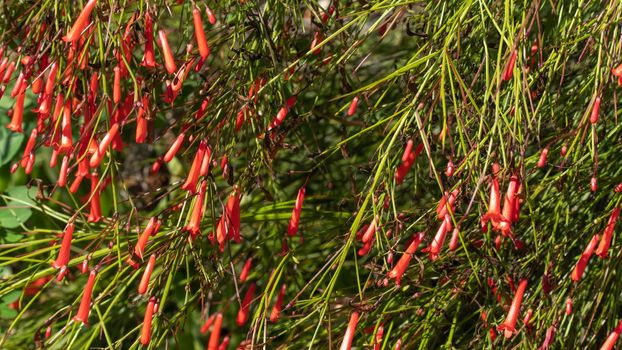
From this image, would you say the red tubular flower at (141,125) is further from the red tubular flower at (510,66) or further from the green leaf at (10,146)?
the green leaf at (10,146)

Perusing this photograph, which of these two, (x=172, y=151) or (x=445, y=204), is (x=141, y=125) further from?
(x=445, y=204)

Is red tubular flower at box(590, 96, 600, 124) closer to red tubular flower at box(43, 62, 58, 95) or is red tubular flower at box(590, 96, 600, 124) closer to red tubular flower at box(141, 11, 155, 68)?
red tubular flower at box(141, 11, 155, 68)

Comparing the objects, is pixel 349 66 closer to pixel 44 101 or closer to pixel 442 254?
pixel 442 254

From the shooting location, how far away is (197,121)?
6.77 feet

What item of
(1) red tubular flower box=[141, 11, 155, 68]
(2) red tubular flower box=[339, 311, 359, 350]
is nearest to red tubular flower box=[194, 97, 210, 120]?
(1) red tubular flower box=[141, 11, 155, 68]

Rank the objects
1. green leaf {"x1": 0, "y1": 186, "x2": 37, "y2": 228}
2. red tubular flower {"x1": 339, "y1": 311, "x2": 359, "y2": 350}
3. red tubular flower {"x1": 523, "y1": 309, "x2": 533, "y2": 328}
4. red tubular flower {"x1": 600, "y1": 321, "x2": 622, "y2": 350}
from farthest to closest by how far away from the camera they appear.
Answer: green leaf {"x1": 0, "y1": 186, "x2": 37, "y2": 228} → red tubular flower {"x1": 523, "y1": 309, "x2": 533, "y2": 328} → red tubular flower {"x1": 600, "y1": 321, "x2": 622, "y2": 350} → red tubular flower {"x1": 339, "y1": 311, "x2": 359, "y2": 350}

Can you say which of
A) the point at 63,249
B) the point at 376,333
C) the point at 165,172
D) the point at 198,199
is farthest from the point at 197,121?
the point at 165,172

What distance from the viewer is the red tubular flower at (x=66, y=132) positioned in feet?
6.48

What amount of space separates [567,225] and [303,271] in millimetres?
1061

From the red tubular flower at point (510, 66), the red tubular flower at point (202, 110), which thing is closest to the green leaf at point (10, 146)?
the red tubular flower at point (202, 110)

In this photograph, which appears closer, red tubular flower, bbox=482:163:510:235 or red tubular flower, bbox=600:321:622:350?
red tubular flower, bbox=482:163:510:235

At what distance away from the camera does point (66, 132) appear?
1.98m

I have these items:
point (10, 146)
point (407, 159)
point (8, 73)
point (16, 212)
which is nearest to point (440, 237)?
point (407, 159)

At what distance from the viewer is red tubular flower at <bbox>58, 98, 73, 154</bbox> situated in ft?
6.48
